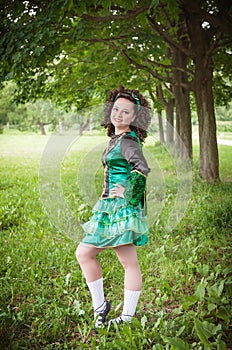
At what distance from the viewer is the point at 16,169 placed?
11977 mm

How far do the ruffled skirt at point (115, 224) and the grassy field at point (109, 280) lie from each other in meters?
0.22

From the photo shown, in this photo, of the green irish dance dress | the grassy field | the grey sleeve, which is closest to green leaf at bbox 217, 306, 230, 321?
the grassy field

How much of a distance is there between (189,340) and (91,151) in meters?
1.52

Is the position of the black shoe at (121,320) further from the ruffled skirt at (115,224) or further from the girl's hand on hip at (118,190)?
the girl's hand on hip at (118,190)

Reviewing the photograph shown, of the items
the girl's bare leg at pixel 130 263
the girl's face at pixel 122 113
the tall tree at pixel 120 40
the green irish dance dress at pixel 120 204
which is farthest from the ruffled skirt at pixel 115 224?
the tall tree at pixel 120 40

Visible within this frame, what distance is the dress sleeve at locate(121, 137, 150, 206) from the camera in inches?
103

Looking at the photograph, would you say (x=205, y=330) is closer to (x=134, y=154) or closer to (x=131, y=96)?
(x=134, y=154)

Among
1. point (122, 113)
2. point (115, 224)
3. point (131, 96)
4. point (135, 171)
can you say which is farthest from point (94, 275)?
point (131, 96)

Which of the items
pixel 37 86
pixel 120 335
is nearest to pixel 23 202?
pixel 37 86

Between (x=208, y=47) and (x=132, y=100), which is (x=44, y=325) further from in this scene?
(x=208, y=47)

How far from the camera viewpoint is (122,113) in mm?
2805

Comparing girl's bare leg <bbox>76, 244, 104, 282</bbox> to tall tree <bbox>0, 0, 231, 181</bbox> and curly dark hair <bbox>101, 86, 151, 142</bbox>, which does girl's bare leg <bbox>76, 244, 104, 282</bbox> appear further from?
tall tree <bbox>0, 0, 231, 181</bbox>

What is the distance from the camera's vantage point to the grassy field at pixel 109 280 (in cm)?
289

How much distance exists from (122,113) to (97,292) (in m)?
1.32
